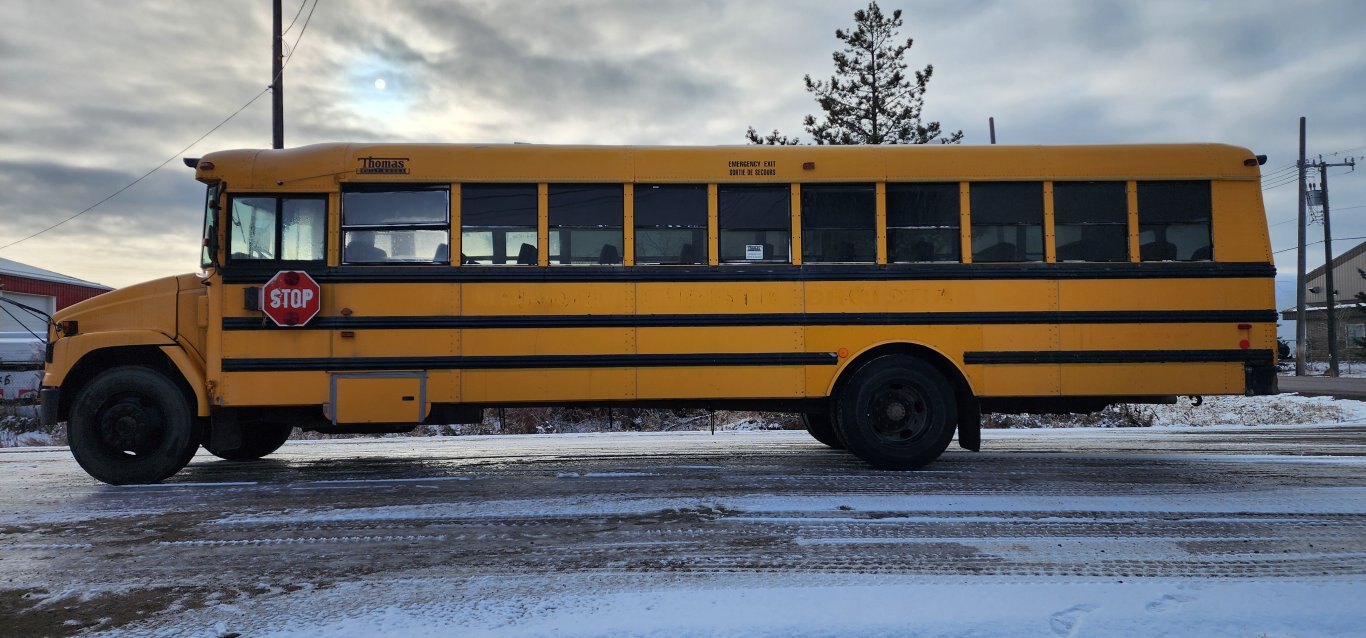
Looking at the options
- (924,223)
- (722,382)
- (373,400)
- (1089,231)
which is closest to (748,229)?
(722,382)

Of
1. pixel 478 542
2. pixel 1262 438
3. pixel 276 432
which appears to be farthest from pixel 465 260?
pixel 1262 438

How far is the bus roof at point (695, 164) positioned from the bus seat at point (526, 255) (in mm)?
535

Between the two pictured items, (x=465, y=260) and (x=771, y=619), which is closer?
(x=771, y=619)

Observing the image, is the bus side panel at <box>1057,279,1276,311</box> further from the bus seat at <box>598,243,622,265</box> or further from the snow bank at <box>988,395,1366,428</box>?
the snow bank at <box>988,395,1366,428</box>

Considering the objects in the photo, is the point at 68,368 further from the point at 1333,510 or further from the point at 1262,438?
the point at 1262,438

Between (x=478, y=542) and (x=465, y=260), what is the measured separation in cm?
267

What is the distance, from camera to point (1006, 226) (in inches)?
234

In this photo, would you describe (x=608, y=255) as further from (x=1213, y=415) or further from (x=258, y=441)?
(x=1213, y=415)

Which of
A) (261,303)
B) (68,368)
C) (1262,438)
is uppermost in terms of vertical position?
(261,303)

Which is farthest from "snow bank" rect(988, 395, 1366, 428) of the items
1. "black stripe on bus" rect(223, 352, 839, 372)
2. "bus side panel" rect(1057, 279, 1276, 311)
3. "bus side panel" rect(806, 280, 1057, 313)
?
"black stripe on bus" rect(223, 352, 839, 372)

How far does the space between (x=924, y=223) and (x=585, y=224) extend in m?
2.74

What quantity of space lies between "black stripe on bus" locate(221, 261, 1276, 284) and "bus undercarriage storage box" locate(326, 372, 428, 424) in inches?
31.1

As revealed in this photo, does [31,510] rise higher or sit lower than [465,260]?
lower

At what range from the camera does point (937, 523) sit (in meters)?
4.16
